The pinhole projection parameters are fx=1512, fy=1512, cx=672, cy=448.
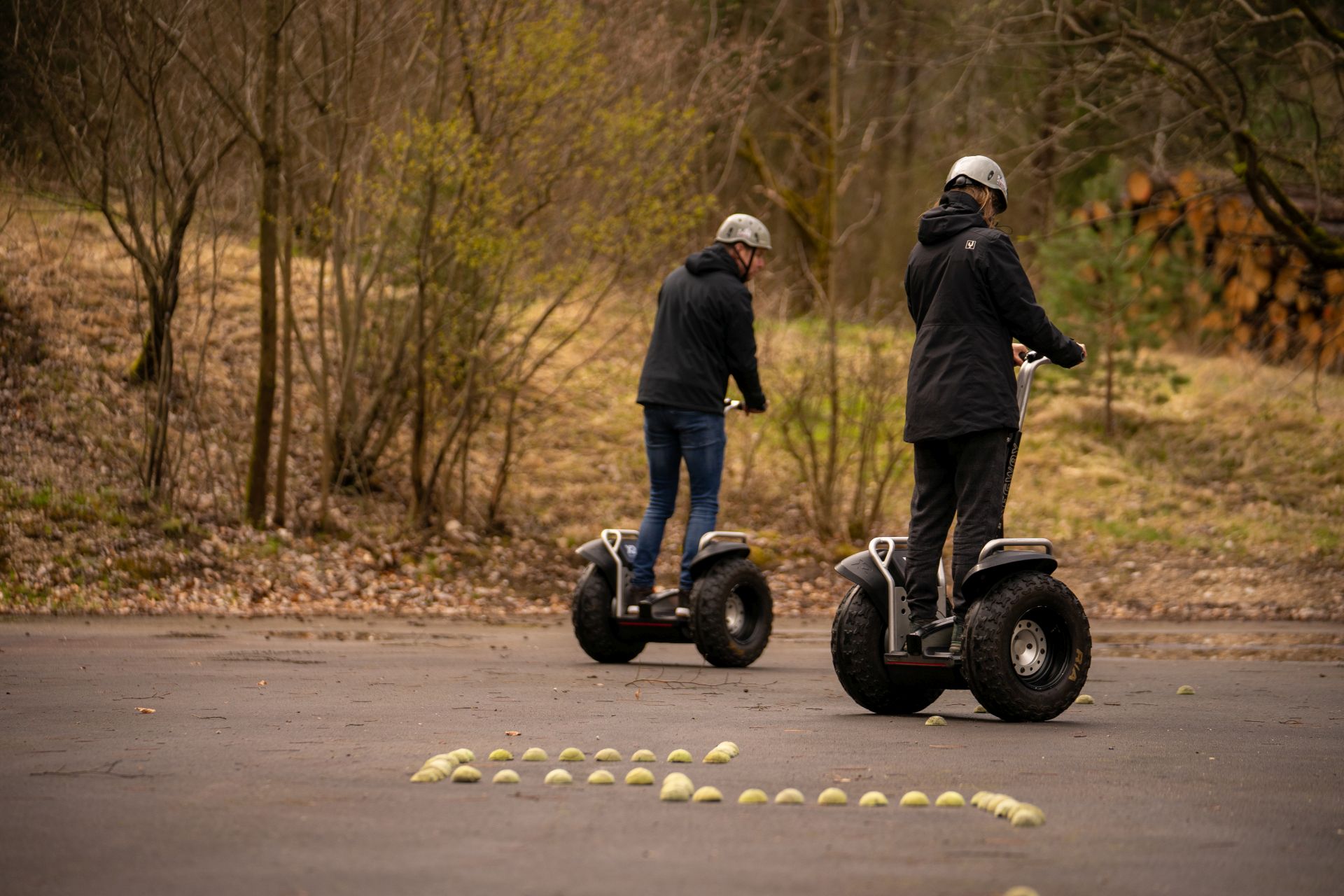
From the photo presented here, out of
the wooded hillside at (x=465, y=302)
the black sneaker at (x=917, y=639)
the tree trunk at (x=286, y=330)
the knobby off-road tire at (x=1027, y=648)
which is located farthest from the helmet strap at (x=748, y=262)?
the tree trunk at (x=286, y=330)

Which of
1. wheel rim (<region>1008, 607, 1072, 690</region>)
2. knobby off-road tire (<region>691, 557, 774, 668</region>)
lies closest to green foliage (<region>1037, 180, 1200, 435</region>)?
knobby off-road tire (<region>691, 557, 774, 668</region>)

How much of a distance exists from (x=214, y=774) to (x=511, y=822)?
125 centimetres

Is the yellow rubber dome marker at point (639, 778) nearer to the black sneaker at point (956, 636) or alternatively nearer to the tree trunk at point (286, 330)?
the black sneaker at point (956, 636)

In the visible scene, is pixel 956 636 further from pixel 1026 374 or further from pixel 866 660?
pixel 1026 374

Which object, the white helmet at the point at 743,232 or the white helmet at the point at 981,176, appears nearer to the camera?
the white helmet at the point at 981,176

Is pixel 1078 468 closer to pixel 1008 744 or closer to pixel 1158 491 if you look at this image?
pixel 1158 491

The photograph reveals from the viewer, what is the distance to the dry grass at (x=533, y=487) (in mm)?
12906

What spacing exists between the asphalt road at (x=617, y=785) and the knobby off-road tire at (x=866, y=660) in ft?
0.46

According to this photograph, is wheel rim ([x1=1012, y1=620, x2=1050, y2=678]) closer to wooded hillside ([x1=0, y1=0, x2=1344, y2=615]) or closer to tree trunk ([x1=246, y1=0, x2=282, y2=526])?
wooded hillside ([x1=0, y1=0, x2=1344, y2=615])

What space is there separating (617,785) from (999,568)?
7.50 ft

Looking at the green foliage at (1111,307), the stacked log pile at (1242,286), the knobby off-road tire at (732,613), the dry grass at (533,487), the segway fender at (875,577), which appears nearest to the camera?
the segway fender at (875,577)

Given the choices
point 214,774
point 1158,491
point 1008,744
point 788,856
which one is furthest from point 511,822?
point 1158,491

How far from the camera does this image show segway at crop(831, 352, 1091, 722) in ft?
20.4

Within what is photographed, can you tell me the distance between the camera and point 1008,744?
5.69 metres
